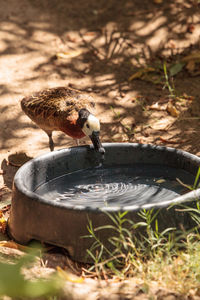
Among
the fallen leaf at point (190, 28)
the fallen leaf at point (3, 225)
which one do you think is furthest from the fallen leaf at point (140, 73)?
the fallen leaf at point (3, 225)

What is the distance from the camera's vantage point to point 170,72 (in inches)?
258

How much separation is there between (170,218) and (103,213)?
0.46 meters

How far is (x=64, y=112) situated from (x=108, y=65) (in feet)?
8.86

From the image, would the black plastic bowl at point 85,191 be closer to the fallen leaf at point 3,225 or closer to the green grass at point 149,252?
the green grass at point 149,252

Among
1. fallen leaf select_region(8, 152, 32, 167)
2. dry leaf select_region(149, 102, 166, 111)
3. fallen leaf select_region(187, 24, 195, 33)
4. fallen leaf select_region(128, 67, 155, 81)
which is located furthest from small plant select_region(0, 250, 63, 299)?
fallen leaf select_region(187, 24, 195, 33)

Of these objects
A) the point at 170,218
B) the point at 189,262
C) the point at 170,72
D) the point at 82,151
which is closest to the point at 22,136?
the point at 82,151

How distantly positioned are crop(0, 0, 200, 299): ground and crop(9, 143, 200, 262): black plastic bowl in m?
0.87

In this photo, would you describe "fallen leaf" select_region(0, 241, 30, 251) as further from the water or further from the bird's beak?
the bird's beak

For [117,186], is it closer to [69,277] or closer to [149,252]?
[149,252]

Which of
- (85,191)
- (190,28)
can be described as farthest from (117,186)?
(190,28)

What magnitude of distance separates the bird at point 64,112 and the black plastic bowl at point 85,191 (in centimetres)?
42

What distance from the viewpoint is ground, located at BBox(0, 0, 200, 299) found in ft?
17.8

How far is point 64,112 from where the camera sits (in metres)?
4.60

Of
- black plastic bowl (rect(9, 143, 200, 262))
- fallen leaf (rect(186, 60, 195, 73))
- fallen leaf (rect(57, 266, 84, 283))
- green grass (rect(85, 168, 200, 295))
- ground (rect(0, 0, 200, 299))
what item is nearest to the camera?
green grass (rect(85, 168, 200, 295))
